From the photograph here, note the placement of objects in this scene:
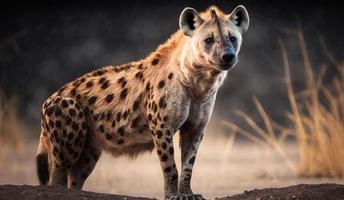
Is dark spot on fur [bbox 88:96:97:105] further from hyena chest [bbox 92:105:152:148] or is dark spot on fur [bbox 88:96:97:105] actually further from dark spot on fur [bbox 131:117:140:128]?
dark spot on fur [bbox 131:117:140:128]

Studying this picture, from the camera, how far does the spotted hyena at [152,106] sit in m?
5.46

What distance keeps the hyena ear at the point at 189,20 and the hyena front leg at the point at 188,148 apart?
2.25 ft

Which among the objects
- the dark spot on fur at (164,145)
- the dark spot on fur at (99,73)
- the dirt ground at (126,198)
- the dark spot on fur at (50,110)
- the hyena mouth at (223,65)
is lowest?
the dirt ground at (126,198)

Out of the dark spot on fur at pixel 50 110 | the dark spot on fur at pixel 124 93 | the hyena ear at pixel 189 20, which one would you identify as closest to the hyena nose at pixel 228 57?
the hyena ear at pixel 189 20

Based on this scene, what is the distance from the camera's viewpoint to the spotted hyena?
5.46 meters

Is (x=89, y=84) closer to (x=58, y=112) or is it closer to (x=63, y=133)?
(x=58, y=112)

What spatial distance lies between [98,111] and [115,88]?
0.77 feet

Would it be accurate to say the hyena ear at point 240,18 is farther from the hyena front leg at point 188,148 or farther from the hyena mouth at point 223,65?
the hyena front leg at point 188,148

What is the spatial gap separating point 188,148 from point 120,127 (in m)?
0.56

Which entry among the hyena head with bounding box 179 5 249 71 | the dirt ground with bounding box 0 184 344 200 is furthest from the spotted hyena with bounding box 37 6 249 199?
the dirt ground with bounding box 0 184 344 200

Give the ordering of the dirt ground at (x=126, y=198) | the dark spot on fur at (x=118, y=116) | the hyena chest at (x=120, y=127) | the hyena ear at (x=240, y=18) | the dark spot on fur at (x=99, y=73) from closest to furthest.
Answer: the dirt ground at (x=126, y=198) → the hyena ear at (x=240, y=18) → the hyena chest at (x=120, y=127) → the dark spot on fur at (x=118, y=116) → the dark spot on fur at (x=99, y=73)

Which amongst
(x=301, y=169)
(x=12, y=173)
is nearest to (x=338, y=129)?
(x=301, y=169)

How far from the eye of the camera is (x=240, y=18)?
18.4 feet

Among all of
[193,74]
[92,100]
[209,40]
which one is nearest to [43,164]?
[92,100]
